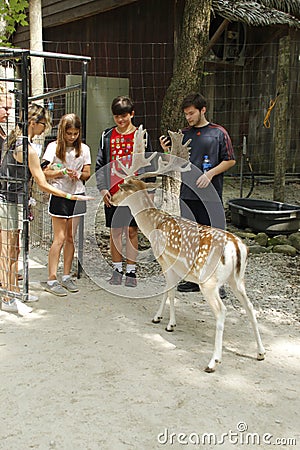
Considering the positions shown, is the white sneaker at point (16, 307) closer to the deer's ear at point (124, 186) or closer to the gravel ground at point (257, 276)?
the gravel ground at point (257, 276)

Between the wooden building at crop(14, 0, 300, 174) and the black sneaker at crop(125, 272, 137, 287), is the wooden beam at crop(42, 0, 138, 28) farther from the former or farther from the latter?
the black sneaker at crop(125, 272, 137, 287)

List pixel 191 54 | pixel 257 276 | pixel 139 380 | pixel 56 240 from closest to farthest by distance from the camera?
pixel 139 380
pixel 56 240
pixel 257 276
pixel 191 54

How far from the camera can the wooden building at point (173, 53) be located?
923cm

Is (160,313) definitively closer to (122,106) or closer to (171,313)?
(171,313)

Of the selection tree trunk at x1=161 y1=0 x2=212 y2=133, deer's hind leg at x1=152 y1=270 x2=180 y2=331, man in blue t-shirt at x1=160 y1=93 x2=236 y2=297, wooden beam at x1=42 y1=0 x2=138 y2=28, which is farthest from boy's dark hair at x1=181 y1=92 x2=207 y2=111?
wooden beam at x1=42 y1=0 x2=138 y2=28

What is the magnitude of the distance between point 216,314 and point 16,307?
64.1 inches

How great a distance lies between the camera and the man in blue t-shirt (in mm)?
4043

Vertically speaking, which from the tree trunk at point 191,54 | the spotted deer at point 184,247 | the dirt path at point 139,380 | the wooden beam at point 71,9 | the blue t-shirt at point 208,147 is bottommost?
the dirt path at point 139,380

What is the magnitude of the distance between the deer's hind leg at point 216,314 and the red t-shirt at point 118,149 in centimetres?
140

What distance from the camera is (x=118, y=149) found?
14.3ft

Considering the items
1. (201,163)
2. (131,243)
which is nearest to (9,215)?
(131,243)

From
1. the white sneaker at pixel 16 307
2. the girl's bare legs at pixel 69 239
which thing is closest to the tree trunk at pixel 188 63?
the girl's bare legs at pixel 69 239

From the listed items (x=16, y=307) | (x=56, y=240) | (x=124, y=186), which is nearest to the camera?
(x=124, y=186)

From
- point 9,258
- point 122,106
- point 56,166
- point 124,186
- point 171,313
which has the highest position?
point 122,106
